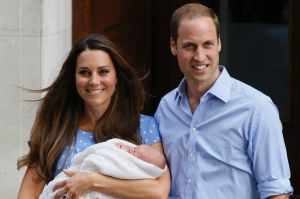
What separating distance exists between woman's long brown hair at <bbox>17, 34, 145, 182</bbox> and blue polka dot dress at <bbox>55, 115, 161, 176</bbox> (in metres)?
0.02

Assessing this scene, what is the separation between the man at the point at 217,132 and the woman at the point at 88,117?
0.18m

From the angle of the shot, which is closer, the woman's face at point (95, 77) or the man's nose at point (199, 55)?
the man's nose at point (199, 55)

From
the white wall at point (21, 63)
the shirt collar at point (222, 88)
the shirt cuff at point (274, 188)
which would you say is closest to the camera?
the shirt cuff at point (274, 188)

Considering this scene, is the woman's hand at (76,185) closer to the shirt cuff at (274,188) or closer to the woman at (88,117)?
the woman at (88,117)

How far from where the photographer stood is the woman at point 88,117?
4141mm

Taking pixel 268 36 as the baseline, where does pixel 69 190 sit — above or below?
below

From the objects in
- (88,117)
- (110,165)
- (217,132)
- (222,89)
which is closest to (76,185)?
(110,165)

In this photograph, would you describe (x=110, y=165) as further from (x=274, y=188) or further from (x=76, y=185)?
(x=274, y=188)

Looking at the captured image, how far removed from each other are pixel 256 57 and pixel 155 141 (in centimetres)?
360

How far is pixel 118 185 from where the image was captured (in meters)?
3.99

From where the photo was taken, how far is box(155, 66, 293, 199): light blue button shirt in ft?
12.4

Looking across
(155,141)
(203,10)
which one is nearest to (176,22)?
(203,10)

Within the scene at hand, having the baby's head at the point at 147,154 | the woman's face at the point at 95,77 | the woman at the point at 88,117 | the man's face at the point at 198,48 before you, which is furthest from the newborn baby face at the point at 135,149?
the man's face at the point at 198,48

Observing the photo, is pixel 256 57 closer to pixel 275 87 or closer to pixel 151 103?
pixel 275 87
